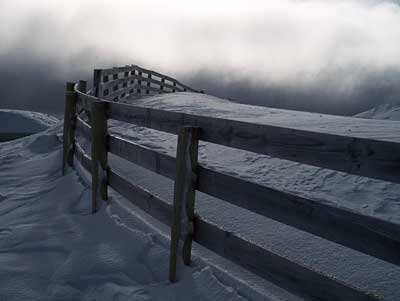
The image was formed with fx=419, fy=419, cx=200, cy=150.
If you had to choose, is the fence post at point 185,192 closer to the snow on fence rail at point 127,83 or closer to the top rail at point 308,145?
the top rail at point 308,145

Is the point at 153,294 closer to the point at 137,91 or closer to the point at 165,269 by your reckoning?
the point at 165,269

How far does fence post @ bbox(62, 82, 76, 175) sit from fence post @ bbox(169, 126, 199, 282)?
181 inches

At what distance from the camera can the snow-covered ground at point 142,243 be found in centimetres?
338

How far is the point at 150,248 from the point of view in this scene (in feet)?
13.2

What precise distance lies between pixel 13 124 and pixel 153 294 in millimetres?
99279

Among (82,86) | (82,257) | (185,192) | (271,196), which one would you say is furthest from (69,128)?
(271,196)

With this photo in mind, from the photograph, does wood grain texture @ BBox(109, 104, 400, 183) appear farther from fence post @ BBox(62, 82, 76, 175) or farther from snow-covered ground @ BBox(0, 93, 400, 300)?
fence post @ BBox(62, 82, 76, 175)

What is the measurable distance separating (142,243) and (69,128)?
441 cm

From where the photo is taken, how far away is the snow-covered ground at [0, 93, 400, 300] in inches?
133

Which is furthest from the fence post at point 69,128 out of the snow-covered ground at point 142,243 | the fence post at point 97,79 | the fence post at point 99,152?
the fence post at point 97,79

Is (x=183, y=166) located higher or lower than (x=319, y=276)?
higher

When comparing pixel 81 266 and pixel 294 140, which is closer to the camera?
pixel 294 140

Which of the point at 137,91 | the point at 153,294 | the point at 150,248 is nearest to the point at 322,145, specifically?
the point at 153,294

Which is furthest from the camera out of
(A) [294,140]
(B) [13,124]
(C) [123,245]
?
(B) [13,124]
